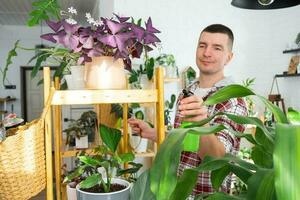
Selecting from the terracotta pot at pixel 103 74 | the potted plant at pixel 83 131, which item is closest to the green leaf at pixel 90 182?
the terracotta pot at pixel 103 74

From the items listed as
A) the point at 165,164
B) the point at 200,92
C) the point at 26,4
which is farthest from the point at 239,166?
the point at 26,4

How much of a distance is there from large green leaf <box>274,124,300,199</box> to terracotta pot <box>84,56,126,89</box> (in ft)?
1.68

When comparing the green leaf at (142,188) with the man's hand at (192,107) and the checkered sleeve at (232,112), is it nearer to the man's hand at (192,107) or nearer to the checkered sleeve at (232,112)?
the man's hand at (192,107)

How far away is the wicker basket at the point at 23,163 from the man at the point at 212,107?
18.2 inches

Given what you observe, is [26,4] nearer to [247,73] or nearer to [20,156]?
[247,73]

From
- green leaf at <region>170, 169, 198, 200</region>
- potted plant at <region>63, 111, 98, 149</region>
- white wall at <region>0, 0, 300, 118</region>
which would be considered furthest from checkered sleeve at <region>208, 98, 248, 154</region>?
white wall at <region>0, 0, 300, 118</region>

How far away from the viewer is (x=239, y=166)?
0.56 m

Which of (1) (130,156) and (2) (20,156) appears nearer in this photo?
(2) (20,156)

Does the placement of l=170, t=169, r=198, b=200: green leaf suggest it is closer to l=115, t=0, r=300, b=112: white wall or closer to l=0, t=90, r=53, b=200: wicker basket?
l=0, t=90, r=53, b=200: wicker basket

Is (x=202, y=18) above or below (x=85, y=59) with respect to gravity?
above

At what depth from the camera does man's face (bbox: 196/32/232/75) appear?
133 centimetres

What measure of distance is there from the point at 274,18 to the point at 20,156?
3.42 metres

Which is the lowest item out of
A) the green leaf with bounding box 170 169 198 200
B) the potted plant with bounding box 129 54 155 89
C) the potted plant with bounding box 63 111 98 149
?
the potted plant with bounding box 63 111 98 149

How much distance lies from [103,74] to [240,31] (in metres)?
2.96
